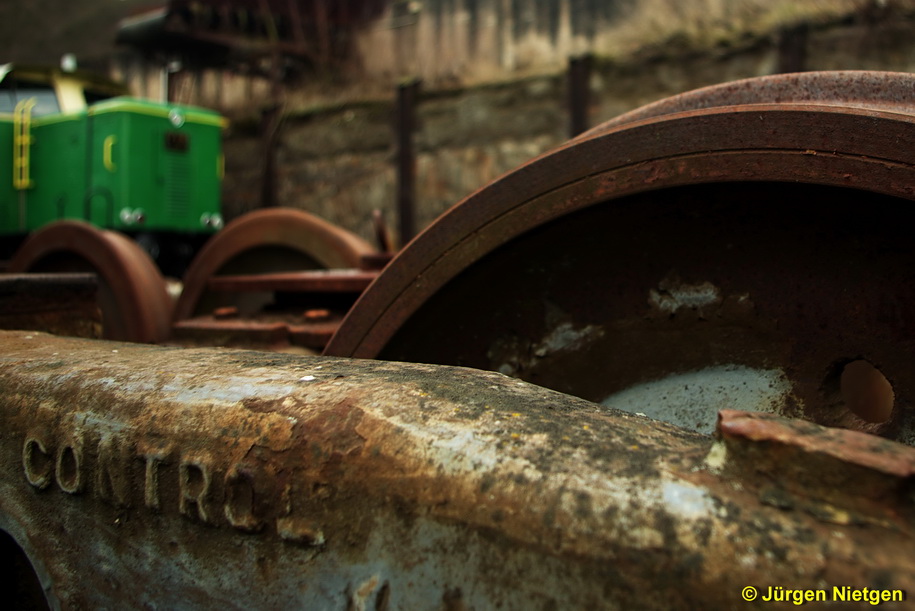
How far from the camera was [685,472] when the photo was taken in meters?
0.71

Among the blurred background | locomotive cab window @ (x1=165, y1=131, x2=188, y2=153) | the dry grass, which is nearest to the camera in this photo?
the dry grass

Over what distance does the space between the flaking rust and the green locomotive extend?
5.24 m

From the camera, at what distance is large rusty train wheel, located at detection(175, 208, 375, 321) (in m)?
3.27

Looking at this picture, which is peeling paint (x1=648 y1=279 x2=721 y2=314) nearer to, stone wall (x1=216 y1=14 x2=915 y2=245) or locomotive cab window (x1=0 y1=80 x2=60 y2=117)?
stone wall (x1=216 y1=14 x2=915 y2=245)

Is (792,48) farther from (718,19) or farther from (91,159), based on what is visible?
(91,159)

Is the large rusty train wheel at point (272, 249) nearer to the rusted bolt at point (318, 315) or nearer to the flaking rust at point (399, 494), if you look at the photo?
the rusted bolt at point (318, 315)

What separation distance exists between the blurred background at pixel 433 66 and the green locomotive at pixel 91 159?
1.15 metres

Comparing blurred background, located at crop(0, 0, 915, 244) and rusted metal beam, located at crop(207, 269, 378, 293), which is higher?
blurred background, located at crop(0, 0, 915, 244)

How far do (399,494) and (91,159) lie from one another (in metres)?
6.06

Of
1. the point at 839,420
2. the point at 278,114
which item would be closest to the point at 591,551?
the point at 839,420

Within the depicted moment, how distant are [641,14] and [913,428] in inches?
248

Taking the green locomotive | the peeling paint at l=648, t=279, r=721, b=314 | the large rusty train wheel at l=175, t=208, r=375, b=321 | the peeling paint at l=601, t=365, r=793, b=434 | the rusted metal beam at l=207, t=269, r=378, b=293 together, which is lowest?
the peeling paint at l=601, t=365, r=793, b=434
